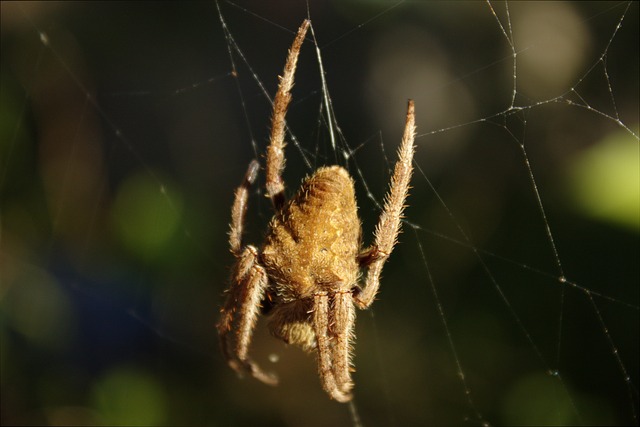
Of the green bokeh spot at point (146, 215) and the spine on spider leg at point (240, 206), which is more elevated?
the green bokeh spot at point (146, 215)

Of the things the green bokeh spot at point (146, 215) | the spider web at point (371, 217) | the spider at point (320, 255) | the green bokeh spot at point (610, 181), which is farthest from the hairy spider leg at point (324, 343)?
the green bokeh spot at point (146, 215)

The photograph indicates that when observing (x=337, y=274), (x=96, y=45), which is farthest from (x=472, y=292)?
(x=96, y=45)

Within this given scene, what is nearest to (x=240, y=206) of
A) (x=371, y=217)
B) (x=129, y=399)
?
(x=371, y=217)

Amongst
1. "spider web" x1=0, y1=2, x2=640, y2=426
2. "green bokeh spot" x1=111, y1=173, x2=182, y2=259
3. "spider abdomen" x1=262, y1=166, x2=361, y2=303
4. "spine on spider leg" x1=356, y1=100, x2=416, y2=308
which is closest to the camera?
"spine on spider leg" x1=356, y1=100, x2=416, y2=308

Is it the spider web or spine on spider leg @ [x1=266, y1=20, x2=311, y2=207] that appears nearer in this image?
spine on spider leg @ [x1=266, y1=20, x2=311, y2=207]

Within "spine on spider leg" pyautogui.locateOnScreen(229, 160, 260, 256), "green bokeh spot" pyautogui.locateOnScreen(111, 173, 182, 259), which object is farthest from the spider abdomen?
"green bokeh spot" pyautogui.locateOnScreen(111, 173, 182, 259)

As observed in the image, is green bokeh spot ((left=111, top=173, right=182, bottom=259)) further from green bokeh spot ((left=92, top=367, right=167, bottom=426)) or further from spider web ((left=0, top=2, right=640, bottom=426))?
green bokeh spot ((left=92, top=367, right=167, bottom=426))

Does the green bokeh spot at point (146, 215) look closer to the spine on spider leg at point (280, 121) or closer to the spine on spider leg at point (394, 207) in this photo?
the spine on spider leg at point (280, 121)
